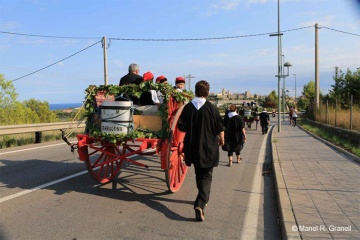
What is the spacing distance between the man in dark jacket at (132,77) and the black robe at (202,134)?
1.86 m

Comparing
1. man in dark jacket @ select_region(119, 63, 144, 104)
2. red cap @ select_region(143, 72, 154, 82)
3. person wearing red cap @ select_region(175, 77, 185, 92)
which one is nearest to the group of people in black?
red cap @ select_region(143, 72, 154, 82)

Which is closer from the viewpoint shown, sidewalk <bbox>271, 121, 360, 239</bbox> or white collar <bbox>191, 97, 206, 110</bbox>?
sidewalk <bbox>271, 121, 360, 239</bbox>

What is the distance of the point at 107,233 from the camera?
15.0ft

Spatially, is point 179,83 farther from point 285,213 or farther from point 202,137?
point 285,213

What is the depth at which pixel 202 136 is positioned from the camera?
208 inches

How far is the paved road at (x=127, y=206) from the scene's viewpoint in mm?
4637

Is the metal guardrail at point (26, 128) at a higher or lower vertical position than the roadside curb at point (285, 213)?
higher

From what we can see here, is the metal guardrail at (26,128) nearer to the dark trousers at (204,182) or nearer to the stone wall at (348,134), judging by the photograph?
the dark trousers at (204,182)

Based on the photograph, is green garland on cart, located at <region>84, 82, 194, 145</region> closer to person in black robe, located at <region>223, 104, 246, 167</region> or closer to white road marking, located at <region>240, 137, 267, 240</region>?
white road marking, located at <region>240, 137, 267, 240</region>

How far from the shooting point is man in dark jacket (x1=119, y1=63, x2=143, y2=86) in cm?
691

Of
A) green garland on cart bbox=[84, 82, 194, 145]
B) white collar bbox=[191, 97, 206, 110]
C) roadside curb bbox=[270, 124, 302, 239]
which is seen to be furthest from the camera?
green garland on cart bbox=[84, 82, 194, 145]

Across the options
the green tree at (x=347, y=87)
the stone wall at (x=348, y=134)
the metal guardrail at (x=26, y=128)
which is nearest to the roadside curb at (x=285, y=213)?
the stone wall at (x=348, y=134)

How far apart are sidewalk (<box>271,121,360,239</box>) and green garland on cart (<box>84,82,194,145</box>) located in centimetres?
245

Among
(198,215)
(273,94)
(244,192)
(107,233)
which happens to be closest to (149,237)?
(107,233)
